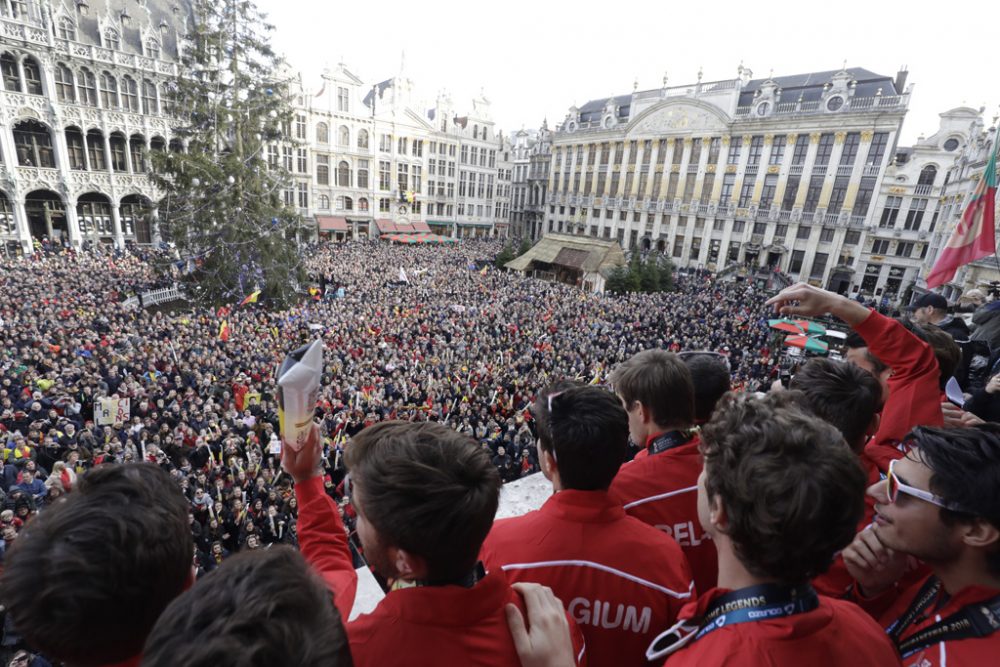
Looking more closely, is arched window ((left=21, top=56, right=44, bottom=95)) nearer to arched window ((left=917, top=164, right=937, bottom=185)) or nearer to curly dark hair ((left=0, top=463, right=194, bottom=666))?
curly dark hair ((left=0, top=463, right=194, bottom=666))

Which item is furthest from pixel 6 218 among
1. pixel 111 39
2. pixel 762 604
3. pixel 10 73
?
pixel 762 604

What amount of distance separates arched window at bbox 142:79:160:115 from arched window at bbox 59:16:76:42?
3.96 m

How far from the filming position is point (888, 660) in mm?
1519

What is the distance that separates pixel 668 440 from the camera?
280cm

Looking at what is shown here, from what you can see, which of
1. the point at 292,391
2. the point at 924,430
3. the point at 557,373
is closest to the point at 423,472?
the point at 292,391

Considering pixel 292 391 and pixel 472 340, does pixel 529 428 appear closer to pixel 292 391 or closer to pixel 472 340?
pixel 472 340

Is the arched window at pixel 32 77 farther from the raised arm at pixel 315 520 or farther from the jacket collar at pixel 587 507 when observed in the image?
the jacket collar at pixel 587 507

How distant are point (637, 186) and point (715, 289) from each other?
19.6m

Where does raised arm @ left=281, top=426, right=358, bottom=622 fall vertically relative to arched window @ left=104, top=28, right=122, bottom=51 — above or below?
below

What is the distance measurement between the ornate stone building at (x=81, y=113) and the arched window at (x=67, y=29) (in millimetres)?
61

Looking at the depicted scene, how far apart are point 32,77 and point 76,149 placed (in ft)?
14.0

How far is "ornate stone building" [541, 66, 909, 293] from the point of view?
36.5 m

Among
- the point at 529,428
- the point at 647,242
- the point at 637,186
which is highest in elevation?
the point at 637,186

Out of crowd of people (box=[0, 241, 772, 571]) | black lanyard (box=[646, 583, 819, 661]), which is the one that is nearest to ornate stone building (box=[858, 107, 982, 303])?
crowd of people (box=[0, 241, 772, 571])
